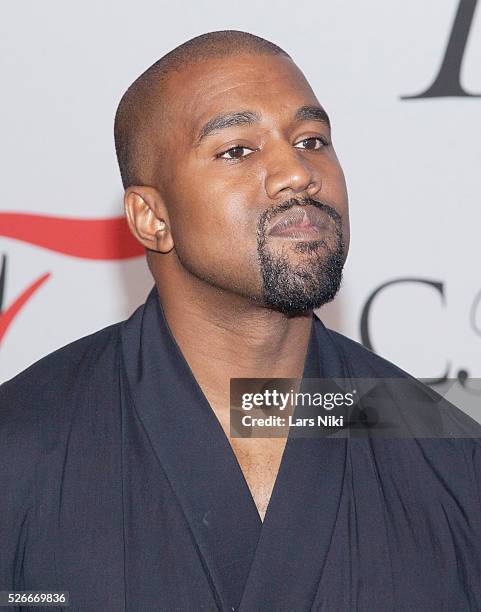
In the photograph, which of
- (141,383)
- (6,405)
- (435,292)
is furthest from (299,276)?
(435,292)

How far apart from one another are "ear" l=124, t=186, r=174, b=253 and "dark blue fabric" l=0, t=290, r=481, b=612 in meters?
0.12

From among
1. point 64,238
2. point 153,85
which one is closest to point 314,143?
point 153,85

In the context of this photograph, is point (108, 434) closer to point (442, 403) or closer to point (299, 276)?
point (299, 276)

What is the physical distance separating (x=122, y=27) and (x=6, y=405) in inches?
34.9

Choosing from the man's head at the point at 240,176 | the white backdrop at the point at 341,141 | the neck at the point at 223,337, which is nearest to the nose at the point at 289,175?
the man's head at the point at 240,176

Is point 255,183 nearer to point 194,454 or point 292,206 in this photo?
point 292,206

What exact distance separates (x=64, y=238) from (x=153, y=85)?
0.67m

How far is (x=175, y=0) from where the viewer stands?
211 centimetres

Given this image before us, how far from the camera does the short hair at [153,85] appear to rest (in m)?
1.53

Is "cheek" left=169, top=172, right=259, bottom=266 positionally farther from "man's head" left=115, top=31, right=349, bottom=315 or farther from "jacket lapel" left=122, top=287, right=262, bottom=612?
"jacket lapel" left=122, top=287, right=262, bottom=612

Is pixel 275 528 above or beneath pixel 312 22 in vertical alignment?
beneath

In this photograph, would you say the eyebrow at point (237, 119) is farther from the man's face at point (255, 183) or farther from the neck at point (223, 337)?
the neck at point (223, 337)

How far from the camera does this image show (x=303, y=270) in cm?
140

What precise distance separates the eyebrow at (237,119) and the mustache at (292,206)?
0.38 feet
